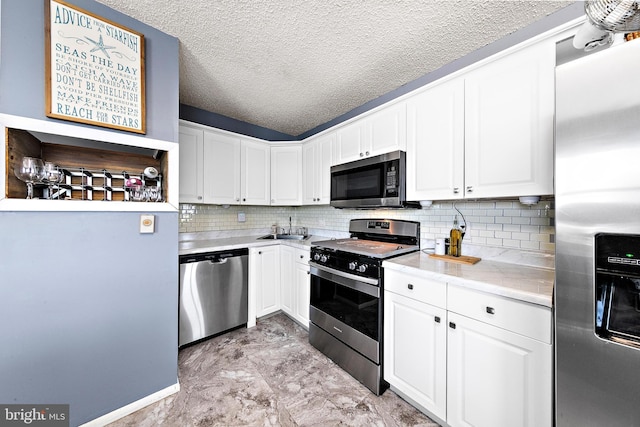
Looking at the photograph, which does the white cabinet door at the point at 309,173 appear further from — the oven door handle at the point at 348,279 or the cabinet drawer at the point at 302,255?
the oven door handle at the point at 348,279

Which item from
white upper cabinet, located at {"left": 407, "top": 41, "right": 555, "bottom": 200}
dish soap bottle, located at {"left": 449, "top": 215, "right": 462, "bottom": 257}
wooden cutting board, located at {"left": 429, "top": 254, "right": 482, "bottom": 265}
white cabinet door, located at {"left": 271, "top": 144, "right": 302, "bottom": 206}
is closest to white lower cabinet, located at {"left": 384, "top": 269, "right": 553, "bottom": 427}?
wooden cutting board, located at {"left": 429, "top": 254, "right": 482, "bottom": 265}

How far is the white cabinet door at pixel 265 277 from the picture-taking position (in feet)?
8.99

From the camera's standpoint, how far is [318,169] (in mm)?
2975

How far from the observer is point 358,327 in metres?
1.92

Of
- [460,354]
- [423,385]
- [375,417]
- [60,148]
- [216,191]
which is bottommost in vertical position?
[375,417]

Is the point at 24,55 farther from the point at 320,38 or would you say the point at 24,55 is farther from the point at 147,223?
the point at 320,38

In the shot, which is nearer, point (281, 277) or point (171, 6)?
point (171, 6)

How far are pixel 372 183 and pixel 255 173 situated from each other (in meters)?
1.64

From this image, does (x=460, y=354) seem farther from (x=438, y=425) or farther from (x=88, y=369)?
(x=88, y=369)

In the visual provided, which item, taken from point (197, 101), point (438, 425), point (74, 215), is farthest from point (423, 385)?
point (197, 101)

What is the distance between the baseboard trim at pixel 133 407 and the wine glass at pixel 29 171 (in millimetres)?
1415

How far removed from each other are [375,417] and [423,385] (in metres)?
0.38

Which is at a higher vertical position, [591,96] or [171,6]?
[171,6]

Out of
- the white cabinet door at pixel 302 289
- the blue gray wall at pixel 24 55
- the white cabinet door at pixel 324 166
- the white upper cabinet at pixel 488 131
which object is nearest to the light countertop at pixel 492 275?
the white upper cabinet at pixel 488 131
